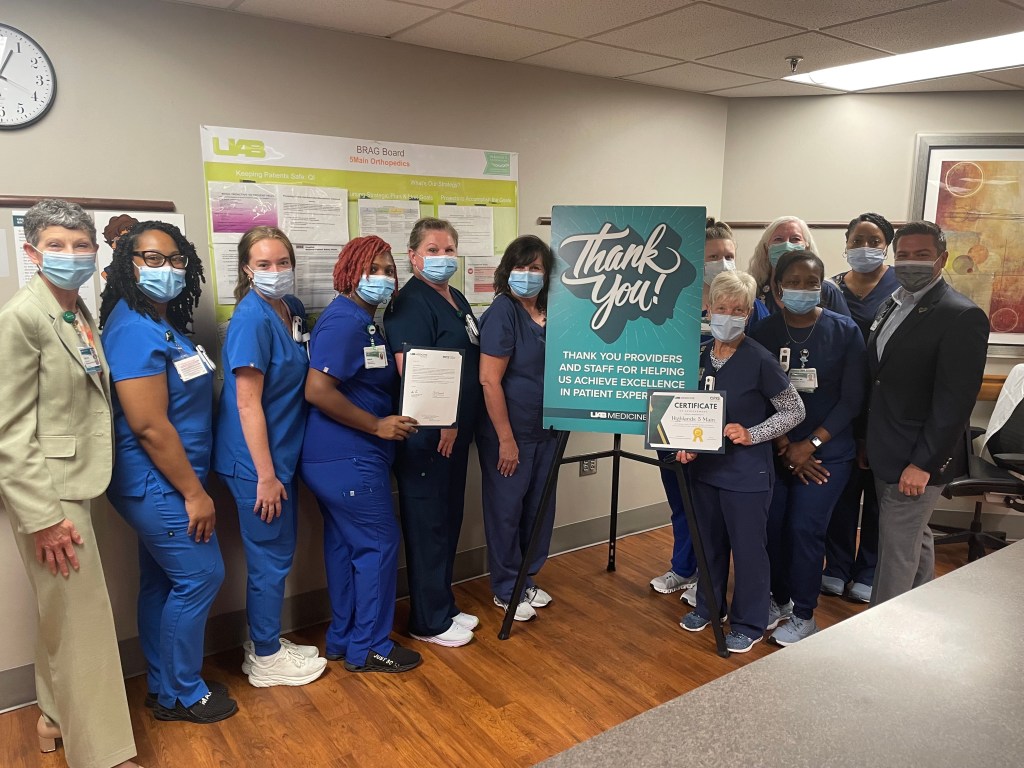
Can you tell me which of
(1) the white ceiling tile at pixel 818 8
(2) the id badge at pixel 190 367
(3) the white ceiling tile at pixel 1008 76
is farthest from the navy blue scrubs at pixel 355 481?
(3) the white ceiling tile at pixel 1008 76

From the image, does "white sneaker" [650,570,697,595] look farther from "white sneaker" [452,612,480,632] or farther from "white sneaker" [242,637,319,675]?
"white sneaker" [242,637,319,675]

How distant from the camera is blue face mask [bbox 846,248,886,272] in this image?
324cm

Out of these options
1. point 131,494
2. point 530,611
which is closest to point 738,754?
point 131,494

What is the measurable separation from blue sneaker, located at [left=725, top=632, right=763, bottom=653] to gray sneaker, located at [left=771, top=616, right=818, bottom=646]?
0.11 metres

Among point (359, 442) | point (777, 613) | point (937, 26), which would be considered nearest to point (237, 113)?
point (359, 442)

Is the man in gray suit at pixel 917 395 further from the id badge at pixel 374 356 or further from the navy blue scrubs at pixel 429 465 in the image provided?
the id badge at pixel 374 356

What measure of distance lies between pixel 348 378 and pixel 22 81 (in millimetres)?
1382

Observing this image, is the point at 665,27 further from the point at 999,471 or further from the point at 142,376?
the point at 999,471

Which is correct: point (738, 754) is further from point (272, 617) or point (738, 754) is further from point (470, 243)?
point (470, 243)

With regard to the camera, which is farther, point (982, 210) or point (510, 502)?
point (982, 210)

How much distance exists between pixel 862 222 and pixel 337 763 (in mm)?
3055

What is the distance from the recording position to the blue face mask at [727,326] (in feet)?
8.75

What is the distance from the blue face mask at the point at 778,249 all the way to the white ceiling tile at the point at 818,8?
3.09 ft

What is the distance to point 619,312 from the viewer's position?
9.23 feet
